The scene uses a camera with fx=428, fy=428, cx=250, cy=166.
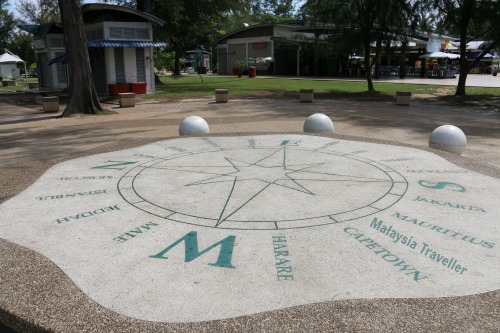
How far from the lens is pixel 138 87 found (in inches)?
1013

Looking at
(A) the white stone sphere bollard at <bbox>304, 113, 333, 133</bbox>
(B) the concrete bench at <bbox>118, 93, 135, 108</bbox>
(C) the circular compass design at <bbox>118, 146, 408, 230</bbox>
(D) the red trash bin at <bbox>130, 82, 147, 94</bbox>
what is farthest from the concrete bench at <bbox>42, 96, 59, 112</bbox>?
(C) the circular compass design at <bbox>118, 146, 408, 230</bbox>

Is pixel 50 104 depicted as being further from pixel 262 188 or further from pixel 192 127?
pixel 262 188

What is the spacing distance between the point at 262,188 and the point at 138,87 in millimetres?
21383

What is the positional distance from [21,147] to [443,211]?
392 inches

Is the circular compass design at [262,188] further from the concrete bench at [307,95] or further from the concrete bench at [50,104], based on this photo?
the concrete bench at [307,95]

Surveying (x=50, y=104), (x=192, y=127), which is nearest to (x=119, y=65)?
(x=50, y=104)

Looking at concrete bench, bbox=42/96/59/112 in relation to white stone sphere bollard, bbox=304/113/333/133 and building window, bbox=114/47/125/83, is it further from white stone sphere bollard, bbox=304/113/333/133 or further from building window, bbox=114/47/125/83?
white stone sphere bollard, bbox=304/113/333/133

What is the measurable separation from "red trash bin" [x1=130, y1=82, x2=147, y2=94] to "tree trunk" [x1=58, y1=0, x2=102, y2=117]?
814 cm

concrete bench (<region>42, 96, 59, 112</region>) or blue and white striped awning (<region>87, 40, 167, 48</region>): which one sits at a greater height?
blue and white striped awning (<region>87, 40, 167, 48</region>)

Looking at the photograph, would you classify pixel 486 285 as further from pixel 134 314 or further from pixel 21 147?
pixel 21 147

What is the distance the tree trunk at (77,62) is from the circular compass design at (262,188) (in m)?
10.9

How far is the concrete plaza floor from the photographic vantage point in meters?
3.14

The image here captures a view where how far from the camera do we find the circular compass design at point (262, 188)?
510 centimetres

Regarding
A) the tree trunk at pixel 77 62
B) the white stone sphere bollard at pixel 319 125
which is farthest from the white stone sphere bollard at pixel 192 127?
the tree trunk at pixel 77 62
